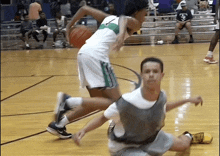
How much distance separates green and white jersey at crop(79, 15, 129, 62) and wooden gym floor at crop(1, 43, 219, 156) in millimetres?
710

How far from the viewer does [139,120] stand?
190 centimetres

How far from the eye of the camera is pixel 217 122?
10.3ft

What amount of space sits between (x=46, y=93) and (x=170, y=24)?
6.15 metres

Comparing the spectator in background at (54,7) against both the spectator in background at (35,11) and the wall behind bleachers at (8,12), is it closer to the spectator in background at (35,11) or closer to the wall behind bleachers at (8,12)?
the spectator in background at (35,11)

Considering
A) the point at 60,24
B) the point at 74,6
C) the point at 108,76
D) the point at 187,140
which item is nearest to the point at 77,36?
the point at 108,76

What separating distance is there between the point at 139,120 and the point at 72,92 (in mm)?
2846

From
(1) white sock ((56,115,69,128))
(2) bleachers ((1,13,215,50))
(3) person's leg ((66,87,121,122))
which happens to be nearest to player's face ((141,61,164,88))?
(3) person's leg ((66,87,121,122))

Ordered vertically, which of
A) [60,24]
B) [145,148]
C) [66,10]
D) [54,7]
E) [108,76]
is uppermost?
[54,7]

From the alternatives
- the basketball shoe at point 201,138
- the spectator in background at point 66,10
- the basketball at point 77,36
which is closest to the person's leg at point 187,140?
the basketball shoe at point 201,138

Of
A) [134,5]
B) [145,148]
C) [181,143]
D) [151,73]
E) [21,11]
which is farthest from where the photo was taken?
[21,11]

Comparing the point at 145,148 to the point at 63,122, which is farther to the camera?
the point at 63,122

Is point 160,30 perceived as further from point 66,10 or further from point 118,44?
point 118,44

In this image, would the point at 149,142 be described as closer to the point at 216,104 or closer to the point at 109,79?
the point at 109,79

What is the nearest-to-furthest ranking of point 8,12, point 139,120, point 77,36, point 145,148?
point 139,120, point 145,148, point 77,36, point 8,12
